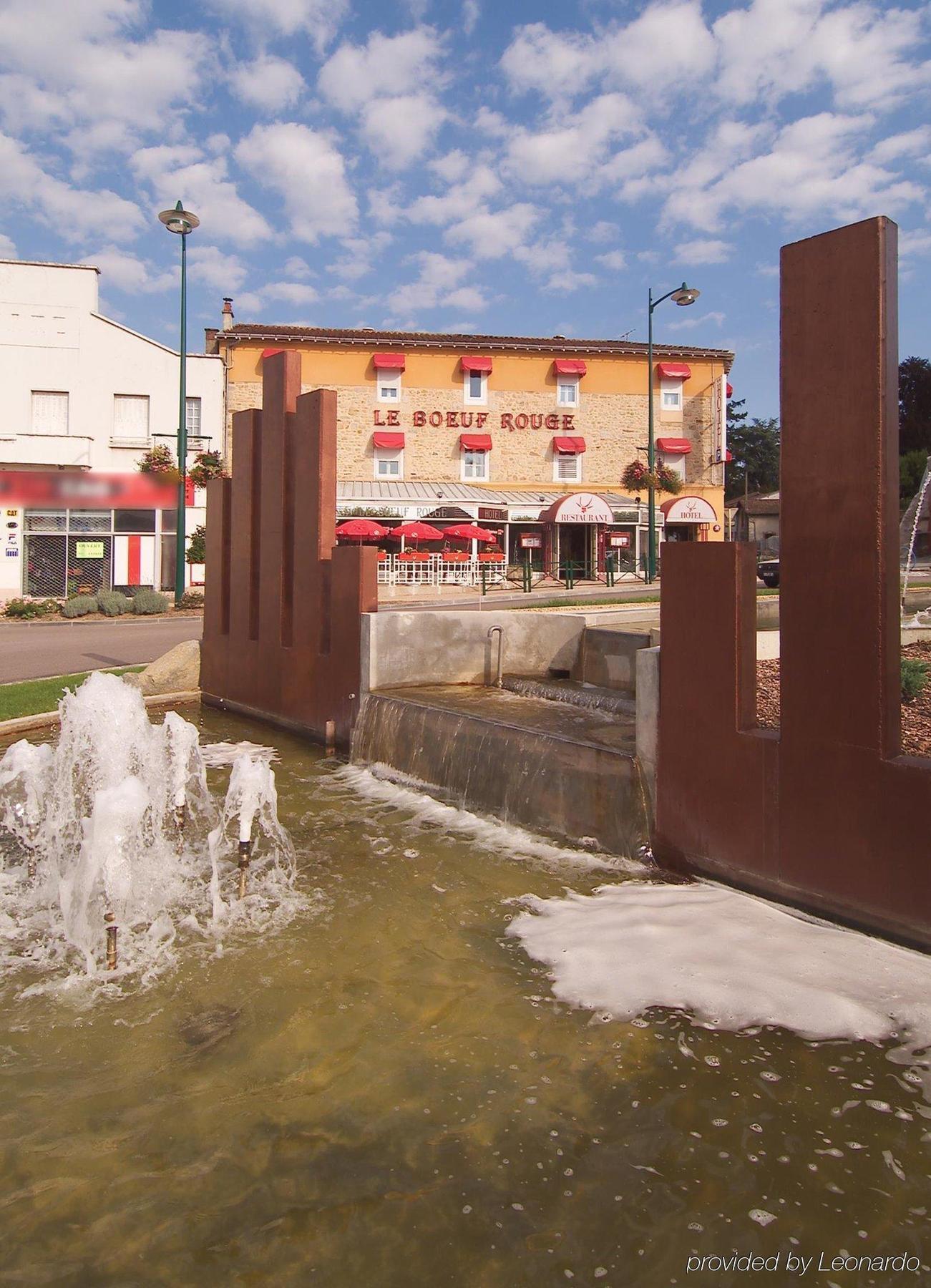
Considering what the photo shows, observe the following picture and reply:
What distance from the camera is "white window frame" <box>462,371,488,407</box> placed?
1462 inches

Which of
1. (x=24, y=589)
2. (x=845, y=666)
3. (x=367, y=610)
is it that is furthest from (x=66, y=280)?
(x=845, y=666)

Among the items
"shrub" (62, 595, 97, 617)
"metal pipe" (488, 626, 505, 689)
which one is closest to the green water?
"metal pipe" (488, 626, 505, 689)

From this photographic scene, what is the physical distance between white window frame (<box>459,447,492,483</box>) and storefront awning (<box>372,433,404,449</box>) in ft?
8.82

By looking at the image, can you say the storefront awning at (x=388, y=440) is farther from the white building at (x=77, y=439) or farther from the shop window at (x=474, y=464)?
the white building at (x=77, y=439)

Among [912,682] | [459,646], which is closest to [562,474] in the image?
[459,646]

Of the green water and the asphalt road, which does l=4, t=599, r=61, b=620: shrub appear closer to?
the asphalt road

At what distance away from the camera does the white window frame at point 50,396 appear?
29.7 meters

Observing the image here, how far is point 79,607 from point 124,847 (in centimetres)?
2052

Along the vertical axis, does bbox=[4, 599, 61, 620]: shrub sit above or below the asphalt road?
above

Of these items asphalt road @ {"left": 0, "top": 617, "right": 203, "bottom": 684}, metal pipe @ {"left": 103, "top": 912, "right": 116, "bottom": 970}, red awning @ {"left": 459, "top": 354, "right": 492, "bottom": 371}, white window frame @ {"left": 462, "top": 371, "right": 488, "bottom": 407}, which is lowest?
metal pipe @ {"left": 103, "top": 912, "right": 116, "bottom": 970}

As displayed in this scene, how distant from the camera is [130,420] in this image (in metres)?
30.5

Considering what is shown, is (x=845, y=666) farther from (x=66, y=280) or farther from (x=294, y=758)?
(x=66, y=280)

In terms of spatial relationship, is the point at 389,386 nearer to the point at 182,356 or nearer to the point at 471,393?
the point at 471,393

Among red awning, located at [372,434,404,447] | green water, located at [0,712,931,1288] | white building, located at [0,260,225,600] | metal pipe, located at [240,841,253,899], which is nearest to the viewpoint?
green water, located at [0,712,931,1288]
